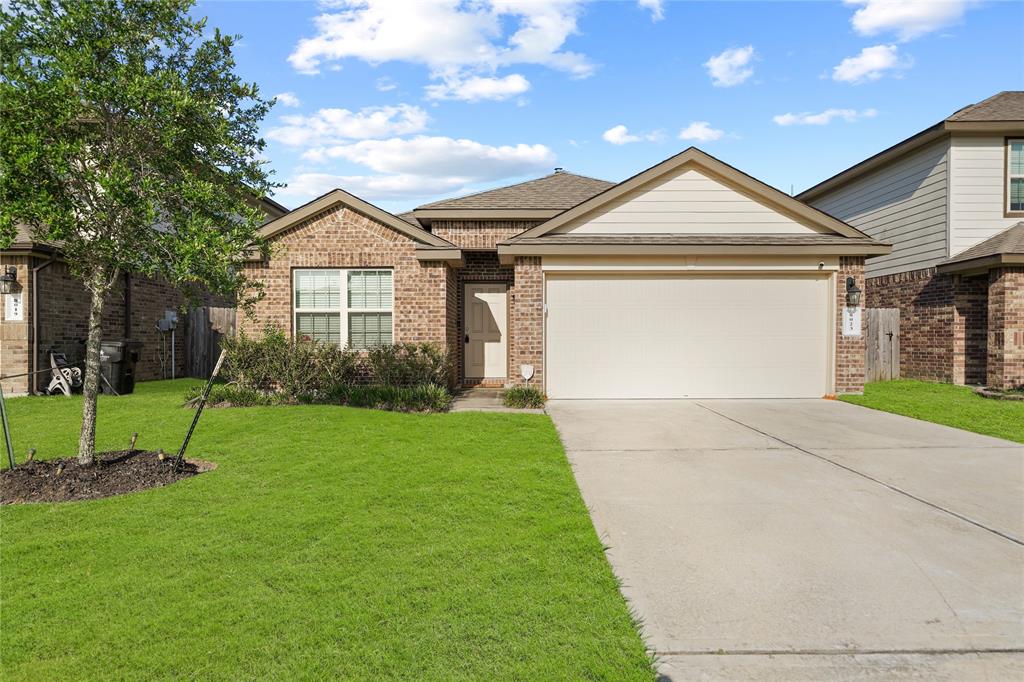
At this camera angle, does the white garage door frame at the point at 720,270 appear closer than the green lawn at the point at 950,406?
No

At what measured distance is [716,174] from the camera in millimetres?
11656

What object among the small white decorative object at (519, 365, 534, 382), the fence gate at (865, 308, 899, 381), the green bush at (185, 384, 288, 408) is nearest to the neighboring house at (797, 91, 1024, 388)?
the fence gate at (865, 308, 899, 381)

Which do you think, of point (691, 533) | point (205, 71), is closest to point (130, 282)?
point (205, 71)

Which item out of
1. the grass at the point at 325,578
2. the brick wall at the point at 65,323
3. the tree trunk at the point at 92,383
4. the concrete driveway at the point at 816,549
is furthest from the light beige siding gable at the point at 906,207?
the brick wall at the point at 65,323

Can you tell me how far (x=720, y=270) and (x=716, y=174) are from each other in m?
2.02

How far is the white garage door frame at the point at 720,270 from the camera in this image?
11.3m

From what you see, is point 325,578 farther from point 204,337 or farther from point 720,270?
point 204,337

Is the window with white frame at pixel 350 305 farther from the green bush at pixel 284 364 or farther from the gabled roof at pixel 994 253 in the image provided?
the gabled roof at pixel 994 253

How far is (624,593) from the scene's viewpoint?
3418 millimetres

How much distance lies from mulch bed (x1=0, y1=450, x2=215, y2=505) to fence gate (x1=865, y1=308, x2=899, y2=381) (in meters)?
15.0

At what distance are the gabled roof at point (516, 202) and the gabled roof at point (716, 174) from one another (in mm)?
2236

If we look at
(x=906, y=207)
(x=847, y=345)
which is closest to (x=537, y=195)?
(x=847, y=345)

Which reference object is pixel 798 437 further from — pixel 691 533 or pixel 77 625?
pixel 77 625

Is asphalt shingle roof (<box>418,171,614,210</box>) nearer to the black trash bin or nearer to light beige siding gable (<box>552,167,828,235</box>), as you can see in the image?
light beige siding gable (<box>552,167,828,235</box>)
